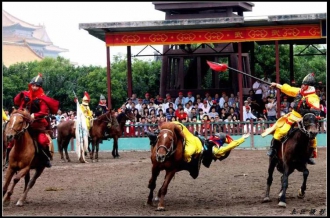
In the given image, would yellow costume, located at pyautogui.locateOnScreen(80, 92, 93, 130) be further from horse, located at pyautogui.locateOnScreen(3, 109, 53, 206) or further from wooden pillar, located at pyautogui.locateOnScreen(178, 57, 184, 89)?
horse, located at pyautogui.locateOnScreen(3, 109, 53, 206)

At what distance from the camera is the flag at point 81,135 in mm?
23891

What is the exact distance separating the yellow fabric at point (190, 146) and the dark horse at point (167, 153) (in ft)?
0.32

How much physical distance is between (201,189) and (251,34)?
14.3 meters

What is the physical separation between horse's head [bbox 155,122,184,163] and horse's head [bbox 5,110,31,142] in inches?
89.0

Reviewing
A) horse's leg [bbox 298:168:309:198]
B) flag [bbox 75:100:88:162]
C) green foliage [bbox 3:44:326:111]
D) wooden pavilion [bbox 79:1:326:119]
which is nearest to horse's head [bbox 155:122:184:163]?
horse's leg [bbox 298:168:309:198]

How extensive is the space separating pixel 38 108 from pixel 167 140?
2795mm

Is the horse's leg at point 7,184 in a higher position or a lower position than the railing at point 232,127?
lower

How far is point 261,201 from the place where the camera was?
13.9 m

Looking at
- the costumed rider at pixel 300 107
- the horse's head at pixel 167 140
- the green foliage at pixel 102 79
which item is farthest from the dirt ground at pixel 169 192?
the green foliage at pixel 102 79

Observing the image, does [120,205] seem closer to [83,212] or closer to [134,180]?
[83,212]

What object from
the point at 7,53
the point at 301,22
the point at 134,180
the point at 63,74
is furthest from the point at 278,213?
the point at 7,53

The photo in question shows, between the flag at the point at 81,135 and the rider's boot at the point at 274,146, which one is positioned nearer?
the rider's boot at the point at 274,146

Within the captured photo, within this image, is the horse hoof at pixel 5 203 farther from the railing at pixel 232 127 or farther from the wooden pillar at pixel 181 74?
the wooden pillar at pixel 181 74

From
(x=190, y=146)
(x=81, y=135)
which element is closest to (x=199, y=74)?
(x=81, y=135)
